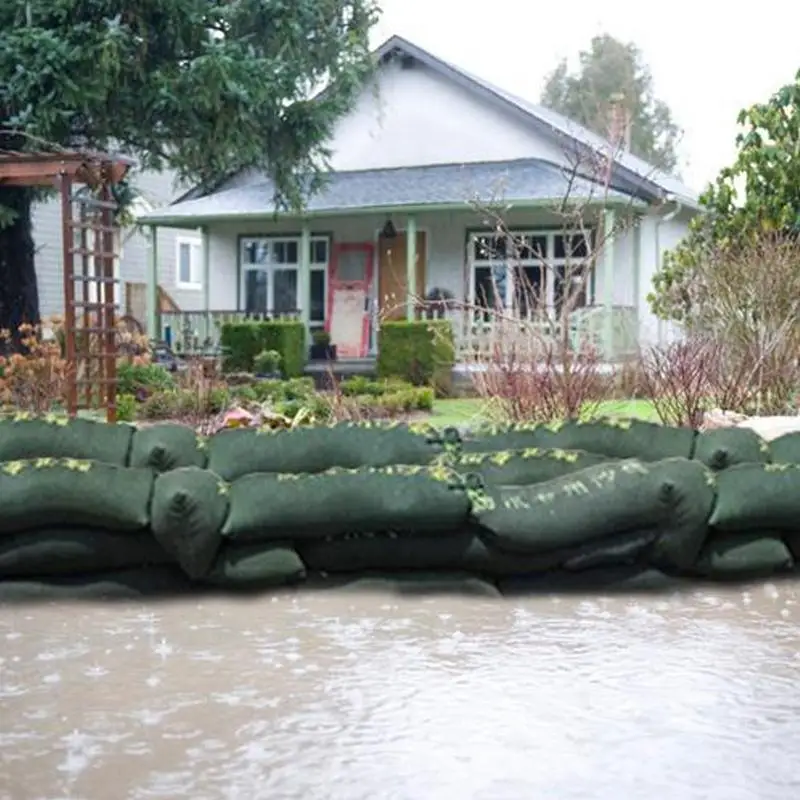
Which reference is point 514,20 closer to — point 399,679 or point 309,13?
point 309,13

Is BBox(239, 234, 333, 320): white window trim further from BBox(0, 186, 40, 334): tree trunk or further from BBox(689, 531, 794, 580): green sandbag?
BBox(689, 531, 794, 580): green sandbag

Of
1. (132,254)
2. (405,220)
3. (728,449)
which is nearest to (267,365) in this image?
(405,220)

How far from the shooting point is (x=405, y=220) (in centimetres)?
1981

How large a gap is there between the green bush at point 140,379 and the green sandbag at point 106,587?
28.1ft

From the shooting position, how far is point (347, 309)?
2047cm

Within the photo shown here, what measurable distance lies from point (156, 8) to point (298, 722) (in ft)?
43.7

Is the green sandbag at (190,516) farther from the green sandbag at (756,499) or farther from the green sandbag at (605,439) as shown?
the green sandbag at (756,499)

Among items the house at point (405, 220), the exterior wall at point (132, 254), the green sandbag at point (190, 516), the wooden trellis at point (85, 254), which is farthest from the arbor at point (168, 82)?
the green sandbag at point (190, 516)

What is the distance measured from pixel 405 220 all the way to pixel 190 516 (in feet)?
51.7

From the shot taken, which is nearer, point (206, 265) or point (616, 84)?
point (206, 265)

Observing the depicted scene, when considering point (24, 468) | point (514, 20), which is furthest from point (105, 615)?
point (514, 20)

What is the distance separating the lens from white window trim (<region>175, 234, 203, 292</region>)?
26.7 metres

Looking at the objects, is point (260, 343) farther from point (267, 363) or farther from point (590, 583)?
point (590, 583)

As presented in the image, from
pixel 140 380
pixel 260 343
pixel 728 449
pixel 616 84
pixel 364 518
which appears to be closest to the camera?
pixel 364 518
